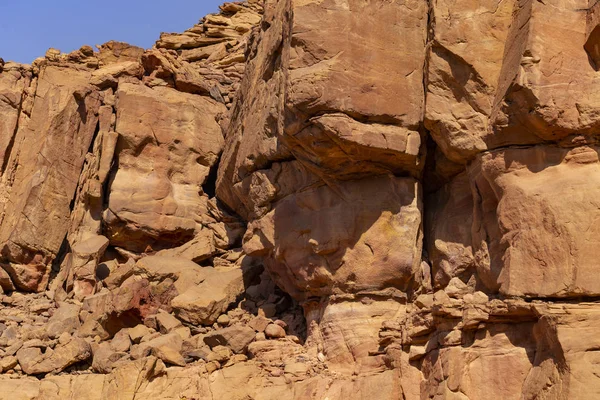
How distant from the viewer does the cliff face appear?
1010cm

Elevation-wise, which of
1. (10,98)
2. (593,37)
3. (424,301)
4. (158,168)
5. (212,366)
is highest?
(10,98)

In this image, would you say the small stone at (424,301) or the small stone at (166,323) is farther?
the small stone at (166,323)

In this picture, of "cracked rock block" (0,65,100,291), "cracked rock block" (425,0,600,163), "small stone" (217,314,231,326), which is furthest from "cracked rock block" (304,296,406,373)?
"cracked rock block" (0,65,100,291)

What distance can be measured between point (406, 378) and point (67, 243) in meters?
8.56

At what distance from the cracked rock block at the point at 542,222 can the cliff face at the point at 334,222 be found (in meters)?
0.03

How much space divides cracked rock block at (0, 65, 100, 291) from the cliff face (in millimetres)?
47

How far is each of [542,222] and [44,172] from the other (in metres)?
10.4

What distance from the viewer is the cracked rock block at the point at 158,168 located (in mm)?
16219

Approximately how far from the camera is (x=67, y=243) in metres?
16.8

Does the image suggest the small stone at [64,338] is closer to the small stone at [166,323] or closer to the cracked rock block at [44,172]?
the small stone at [166,323]

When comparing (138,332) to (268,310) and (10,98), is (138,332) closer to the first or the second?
(268,310)

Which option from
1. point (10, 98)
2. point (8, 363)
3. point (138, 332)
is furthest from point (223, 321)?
point (10, 98)

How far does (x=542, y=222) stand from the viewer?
32.9 feet

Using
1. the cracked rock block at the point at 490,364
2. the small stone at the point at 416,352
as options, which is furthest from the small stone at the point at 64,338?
the cracked rock block at the point at 490,364
